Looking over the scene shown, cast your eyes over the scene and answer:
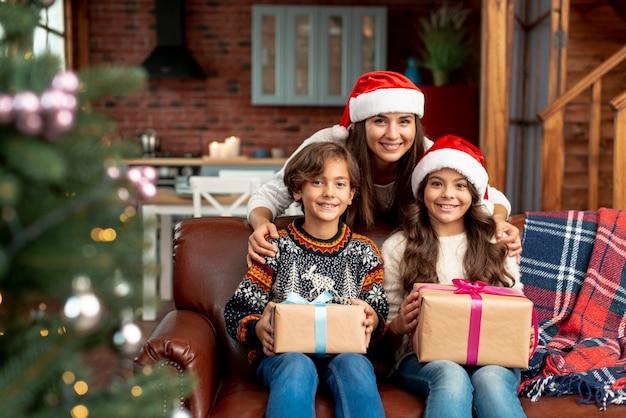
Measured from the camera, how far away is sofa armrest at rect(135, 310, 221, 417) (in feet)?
5.45

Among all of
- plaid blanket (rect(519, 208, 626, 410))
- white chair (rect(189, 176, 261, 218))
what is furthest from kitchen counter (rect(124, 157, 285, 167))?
plaid blanket (rect(519, 208, 626, 410))

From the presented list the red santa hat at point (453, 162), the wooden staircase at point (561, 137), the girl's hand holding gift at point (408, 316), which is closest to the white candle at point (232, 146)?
the wooden staircase at point (561, 137)

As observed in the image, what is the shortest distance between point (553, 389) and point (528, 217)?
0.71 metres

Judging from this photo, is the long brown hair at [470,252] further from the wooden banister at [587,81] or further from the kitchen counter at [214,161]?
the kitchen counter at [214,161]

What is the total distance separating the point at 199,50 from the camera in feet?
22.5

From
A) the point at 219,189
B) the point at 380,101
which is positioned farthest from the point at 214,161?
the point at 380,101

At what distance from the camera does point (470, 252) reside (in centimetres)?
203

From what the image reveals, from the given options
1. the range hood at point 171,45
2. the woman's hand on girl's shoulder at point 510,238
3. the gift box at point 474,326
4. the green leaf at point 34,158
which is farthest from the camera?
the range hood at point 171,45

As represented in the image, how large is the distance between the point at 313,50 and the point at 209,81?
115cm

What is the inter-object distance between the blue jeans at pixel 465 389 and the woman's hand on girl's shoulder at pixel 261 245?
532 millimetres

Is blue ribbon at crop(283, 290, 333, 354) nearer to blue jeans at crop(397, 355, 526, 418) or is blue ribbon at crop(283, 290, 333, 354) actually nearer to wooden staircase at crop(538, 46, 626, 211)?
blue jeans at crop(397, 355, 526, 418)

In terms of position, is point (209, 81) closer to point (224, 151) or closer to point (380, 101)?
point (224, 151)

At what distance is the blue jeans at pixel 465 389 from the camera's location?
5.28ft

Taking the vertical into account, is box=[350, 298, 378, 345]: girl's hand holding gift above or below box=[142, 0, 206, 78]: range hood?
below
